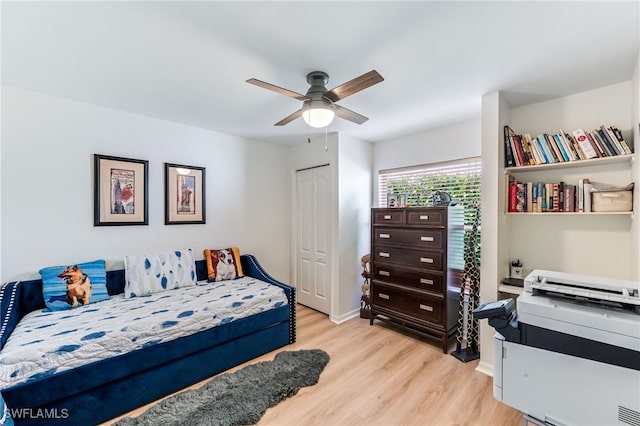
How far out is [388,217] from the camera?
10.4 feet

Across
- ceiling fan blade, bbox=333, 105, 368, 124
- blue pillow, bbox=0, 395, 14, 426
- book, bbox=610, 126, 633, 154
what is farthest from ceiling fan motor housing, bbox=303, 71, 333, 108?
blue pillow, bbox=0, 395, 14, 426

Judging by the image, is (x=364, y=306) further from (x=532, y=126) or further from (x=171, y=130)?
(x=171, y=130)

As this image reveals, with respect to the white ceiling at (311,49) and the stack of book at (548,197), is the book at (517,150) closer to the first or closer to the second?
the stack of book at (548,197)

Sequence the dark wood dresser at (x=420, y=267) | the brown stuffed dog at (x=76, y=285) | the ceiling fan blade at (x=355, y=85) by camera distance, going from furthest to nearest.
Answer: the dark wood dresser at (x=420, y=267)
the brown stuffed dog at (x=76, y=285)
the ceiling fan blade at (x=355, y=85)

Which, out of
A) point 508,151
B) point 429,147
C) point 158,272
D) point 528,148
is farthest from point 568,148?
point 158,272

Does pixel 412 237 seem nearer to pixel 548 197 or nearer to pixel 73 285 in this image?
pixel 548 197

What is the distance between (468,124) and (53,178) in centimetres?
409

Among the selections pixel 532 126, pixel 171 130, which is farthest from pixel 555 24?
pixel 171 130

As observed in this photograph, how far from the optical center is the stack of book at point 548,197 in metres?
2.11

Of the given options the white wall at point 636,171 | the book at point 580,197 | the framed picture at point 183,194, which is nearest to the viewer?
the white wall at point 636,171

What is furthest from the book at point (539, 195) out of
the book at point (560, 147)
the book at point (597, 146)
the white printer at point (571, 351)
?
the white printer at point (571, 351)

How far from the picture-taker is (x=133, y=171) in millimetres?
2812

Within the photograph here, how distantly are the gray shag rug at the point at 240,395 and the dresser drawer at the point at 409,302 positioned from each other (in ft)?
3.22

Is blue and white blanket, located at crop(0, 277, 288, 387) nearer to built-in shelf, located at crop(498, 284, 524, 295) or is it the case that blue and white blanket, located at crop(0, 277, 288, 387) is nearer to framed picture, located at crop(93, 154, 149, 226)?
framed picture, located at crop(93, 154, 149, 226)
